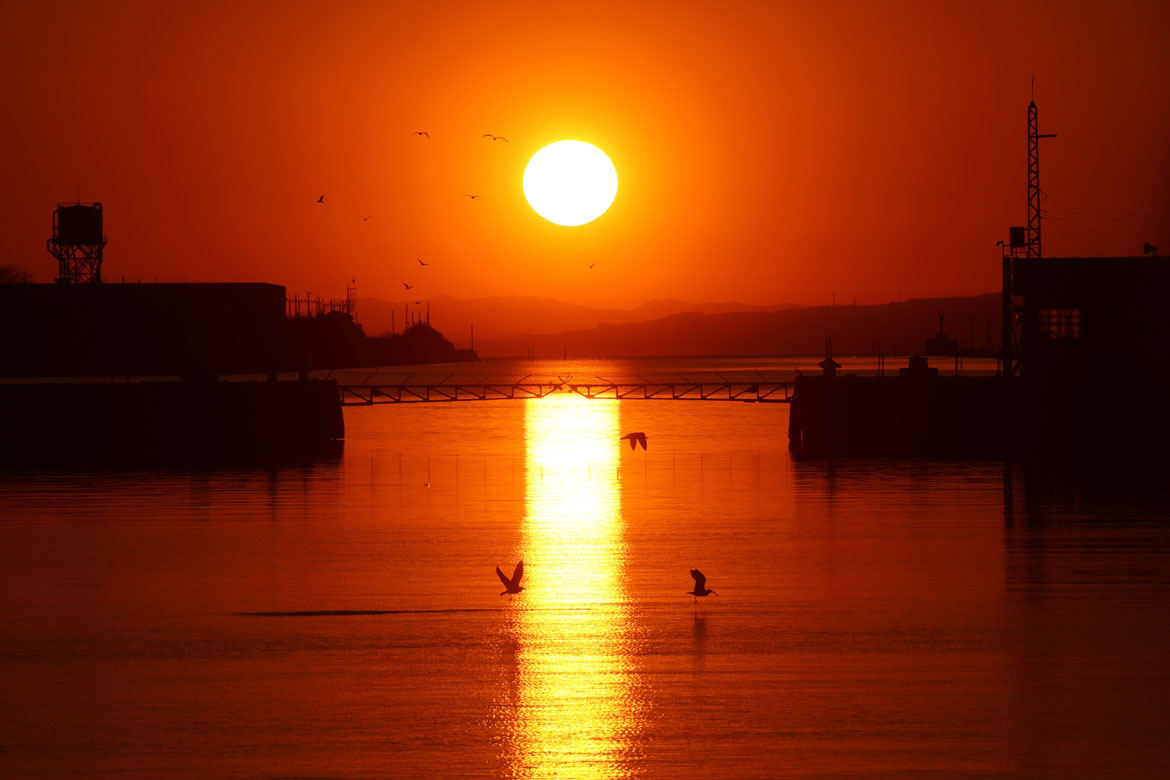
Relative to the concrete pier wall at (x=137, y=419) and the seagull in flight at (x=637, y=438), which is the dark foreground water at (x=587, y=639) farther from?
the concrete pier wall at (x=137, y=419)

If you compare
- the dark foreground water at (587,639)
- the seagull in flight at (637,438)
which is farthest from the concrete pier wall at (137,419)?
the dark foreground water at (587,639)

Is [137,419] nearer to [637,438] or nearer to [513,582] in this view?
[637,438]

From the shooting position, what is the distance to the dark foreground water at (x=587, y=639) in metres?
16.1

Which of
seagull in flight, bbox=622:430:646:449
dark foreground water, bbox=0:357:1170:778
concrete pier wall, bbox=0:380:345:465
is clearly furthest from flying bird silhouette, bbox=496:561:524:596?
concrete pier wall, bbox=0:380:345:465

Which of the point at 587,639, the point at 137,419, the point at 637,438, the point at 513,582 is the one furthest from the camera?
the point at 637,438

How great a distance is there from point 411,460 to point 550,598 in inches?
1986

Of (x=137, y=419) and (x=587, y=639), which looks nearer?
(x=587, y=639)

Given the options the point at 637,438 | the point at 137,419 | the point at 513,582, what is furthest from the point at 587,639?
the point at 137,419

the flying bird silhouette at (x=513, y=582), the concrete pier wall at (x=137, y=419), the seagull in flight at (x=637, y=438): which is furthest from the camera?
the concrete pier wall at (x=137, y=419)

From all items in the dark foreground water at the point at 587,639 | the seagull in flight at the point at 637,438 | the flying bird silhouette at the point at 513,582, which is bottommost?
the dark foreground water at the point at 587,639

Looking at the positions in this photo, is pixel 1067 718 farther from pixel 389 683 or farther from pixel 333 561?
pixel 333 561

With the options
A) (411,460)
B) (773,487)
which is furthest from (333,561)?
(411,460)

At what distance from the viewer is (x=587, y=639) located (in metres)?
22.5

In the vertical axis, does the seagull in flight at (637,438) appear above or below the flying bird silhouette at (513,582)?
above
